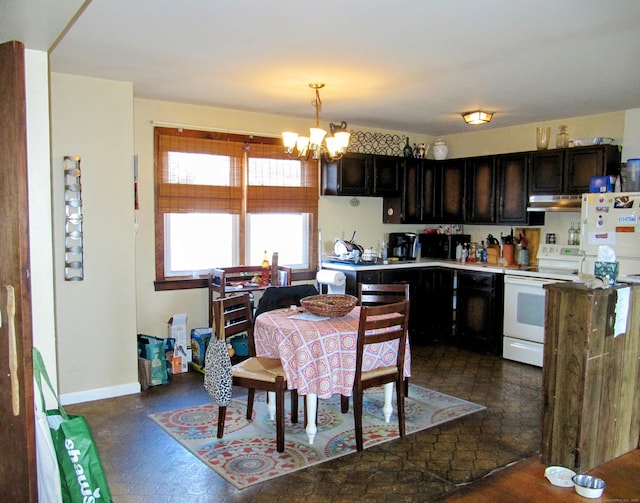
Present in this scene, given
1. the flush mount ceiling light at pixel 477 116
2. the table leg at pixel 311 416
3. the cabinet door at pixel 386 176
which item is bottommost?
the table leg at pixel 311 416

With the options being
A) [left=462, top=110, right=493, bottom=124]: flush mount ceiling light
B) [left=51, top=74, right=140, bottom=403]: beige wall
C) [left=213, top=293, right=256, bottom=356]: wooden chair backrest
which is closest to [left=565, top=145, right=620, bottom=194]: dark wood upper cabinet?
[left=462, top=110, right=493, bottom=124]: flush mount ceiling light

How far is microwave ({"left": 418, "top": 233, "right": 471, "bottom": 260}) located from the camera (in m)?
6.90

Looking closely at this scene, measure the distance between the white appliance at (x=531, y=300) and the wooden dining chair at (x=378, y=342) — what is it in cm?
228

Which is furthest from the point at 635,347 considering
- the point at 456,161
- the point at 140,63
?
the point at 456,161

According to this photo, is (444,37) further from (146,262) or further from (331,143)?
(146,262)

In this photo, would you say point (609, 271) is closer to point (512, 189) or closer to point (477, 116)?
point (477, 116)

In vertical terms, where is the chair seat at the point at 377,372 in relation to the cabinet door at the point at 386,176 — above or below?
below

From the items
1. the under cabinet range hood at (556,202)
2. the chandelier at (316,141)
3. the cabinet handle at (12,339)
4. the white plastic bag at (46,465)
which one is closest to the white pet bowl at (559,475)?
the white plastic bag at (46,465)

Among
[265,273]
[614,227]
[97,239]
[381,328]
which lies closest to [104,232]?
[97,239]

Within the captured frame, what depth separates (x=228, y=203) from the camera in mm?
5578

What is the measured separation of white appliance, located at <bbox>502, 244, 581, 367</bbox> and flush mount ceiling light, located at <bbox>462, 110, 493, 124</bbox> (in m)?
1.48

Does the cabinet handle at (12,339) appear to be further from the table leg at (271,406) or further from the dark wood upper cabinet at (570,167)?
the dark wood upper cabinet at (570,167)

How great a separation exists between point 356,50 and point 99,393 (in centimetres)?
330

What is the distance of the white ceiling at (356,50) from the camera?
279 cm
